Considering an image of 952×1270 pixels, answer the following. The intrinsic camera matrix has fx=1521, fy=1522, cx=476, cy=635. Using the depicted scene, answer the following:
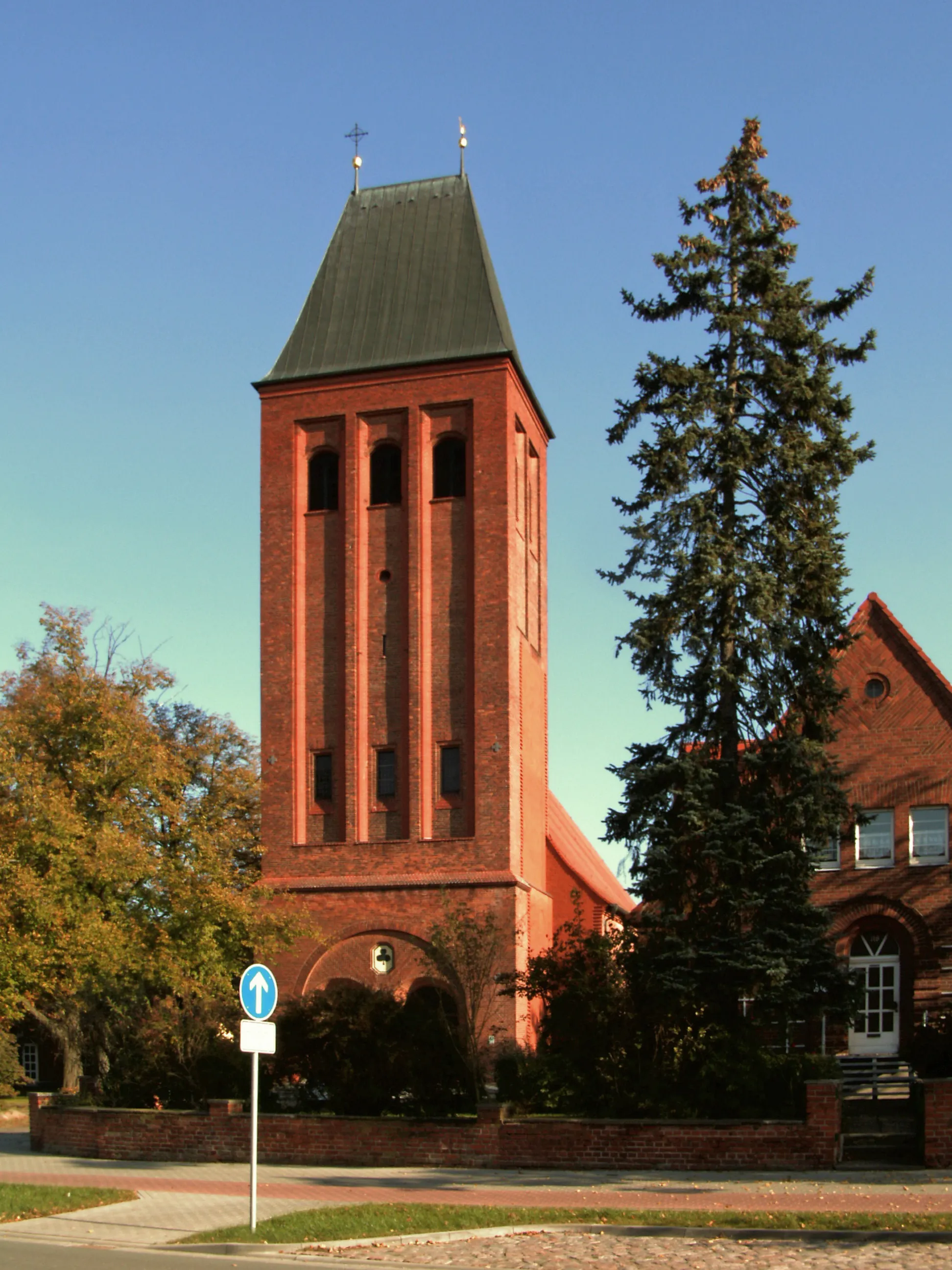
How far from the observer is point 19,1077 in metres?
40.0

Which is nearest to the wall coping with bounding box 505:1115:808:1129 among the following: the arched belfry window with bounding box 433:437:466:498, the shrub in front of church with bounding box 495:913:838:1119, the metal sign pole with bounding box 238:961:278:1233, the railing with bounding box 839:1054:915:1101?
the shrub in front of church with bounding box 495:913:838:1119

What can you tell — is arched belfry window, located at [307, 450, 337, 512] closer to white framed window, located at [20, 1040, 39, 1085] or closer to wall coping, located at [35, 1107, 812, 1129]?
wall coping, located at [35, 1107, 812, 1129]

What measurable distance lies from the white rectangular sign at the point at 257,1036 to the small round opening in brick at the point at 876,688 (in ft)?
62.0

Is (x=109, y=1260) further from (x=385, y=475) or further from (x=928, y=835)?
(x=385, y=475)

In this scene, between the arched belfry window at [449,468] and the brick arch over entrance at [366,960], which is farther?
the arched belfry window at [449,468]

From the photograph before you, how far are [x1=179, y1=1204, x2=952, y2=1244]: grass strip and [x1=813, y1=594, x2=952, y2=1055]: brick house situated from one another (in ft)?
49.9

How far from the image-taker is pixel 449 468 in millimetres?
35625

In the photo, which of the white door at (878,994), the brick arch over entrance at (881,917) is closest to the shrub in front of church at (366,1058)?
the brick arch over entrance at (881,917)

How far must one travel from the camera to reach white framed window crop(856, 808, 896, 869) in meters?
30.4

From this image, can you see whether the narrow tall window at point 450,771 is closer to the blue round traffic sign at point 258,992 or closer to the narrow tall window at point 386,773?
the narrow tall window at point 386,773

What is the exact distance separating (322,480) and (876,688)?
13844mm

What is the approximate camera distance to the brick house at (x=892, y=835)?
1164 inches

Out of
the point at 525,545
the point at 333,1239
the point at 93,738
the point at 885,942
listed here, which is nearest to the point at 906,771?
the point at 885,942

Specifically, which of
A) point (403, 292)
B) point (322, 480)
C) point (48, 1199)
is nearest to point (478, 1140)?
point (48, 1199)
